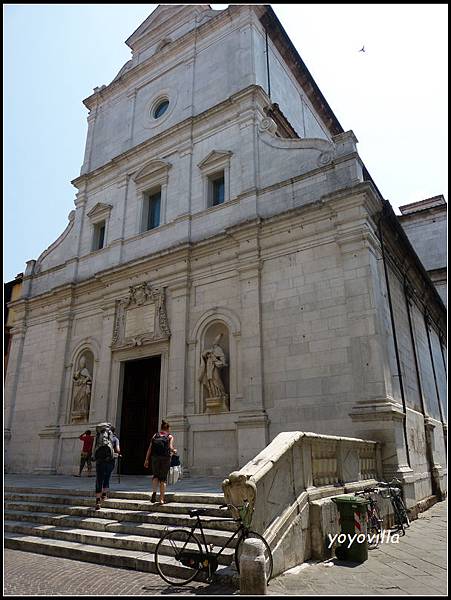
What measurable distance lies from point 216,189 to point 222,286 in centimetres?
427

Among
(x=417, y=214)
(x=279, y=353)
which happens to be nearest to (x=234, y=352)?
(x=279, y=353)

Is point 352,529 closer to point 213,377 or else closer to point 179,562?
point 179,562

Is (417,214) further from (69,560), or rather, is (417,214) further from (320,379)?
(69,560)

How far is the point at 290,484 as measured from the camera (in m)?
6.37

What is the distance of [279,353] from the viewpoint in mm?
11891

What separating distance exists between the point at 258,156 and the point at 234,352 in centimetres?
668

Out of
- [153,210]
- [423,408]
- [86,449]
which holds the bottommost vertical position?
[86,449]

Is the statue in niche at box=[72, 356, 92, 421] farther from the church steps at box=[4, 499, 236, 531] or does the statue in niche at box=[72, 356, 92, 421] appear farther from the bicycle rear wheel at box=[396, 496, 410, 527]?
the bicycle rear wheel at box=[396, 496, 410, 527]

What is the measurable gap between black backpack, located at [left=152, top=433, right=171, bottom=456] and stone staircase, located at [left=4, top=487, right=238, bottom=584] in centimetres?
81

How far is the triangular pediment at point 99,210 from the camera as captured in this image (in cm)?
1880

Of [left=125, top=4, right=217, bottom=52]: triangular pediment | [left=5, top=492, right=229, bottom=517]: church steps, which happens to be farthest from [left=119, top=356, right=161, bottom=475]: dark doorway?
[left=125, top=4, right=217, bottom=52]: triangular pediment

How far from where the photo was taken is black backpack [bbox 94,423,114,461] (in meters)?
8.73

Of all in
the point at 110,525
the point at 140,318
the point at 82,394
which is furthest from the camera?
the point at 82,394

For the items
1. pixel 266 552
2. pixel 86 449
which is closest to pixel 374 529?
pixel 266 552
